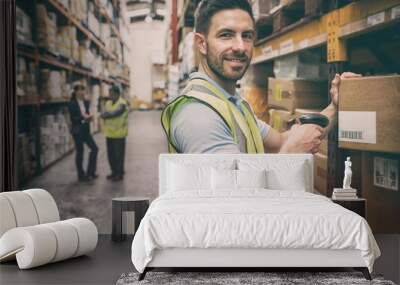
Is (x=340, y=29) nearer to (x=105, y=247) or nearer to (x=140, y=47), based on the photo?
(x=140, y=47)

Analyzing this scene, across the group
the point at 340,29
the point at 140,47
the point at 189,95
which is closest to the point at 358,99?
the point at 340,29

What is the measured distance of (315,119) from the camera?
6418 millimetres

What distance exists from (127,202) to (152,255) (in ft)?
5.29

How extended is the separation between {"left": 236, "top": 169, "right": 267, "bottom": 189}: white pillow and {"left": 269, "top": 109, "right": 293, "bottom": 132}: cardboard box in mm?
846

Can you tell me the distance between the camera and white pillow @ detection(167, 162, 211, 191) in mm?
5793

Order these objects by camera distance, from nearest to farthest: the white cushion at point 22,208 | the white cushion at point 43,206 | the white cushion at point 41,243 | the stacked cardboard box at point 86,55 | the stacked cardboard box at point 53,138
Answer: the white cushion at point 41,243 → the white cushion at point 22,208 → the white cushion at point 43,206 → the stacked cardboard box at point 53,138 → the stacked cardboard box at point 86,55

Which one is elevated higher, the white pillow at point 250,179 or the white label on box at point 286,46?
the white label on box at point 286,46

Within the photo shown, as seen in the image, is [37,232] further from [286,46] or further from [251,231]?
[286,46]

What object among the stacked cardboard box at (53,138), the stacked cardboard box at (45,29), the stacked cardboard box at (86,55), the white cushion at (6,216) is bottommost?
the white cushion at (6,216)

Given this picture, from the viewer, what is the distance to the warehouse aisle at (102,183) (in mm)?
6484

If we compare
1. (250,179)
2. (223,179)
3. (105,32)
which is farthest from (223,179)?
(105,32)

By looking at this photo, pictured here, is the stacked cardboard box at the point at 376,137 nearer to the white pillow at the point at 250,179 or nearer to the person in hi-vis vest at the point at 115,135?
the white pillow at the point at 250,179

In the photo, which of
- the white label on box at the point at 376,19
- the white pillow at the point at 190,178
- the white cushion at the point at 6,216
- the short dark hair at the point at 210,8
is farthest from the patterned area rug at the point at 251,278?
the short dark hair at the point at 210,8

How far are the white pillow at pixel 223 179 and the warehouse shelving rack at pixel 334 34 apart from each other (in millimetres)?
1183
